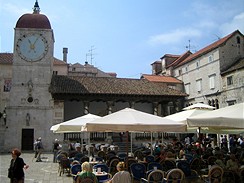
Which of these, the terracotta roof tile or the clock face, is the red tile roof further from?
the clock face

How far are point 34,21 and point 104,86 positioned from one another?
379 inches

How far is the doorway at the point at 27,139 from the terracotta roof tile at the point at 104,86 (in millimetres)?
4319

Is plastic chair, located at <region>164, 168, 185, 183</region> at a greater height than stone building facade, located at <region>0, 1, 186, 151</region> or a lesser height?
lesser

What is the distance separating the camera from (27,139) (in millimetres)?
26094

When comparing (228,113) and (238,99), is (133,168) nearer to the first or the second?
(228,113)

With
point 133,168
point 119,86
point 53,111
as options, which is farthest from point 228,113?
point 119,86

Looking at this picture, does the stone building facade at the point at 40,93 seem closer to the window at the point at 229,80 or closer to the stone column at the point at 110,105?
the stone column at the point at 110,105

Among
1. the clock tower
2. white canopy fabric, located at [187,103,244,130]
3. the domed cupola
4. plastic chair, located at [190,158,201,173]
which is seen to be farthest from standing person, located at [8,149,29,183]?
the domed cupola

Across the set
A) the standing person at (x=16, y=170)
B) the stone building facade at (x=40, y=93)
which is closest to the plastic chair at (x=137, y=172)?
the standing person at (x=16, y=170)

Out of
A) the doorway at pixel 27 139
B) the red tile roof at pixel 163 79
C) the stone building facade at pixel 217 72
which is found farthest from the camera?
the red tile roof at pixel 163 79

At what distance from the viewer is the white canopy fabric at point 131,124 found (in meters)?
7.84

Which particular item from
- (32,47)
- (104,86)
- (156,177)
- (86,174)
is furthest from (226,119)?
(32,47)

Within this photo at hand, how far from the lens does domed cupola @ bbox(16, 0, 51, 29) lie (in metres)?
27.9

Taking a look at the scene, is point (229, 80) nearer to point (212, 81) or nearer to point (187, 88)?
point (212, 81)
